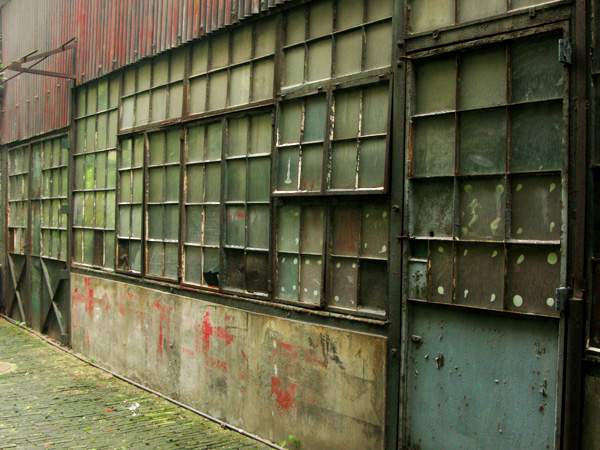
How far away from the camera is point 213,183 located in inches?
304

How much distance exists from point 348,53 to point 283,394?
12.2 feet

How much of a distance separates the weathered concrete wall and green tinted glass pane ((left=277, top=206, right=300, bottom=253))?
33.2 inches

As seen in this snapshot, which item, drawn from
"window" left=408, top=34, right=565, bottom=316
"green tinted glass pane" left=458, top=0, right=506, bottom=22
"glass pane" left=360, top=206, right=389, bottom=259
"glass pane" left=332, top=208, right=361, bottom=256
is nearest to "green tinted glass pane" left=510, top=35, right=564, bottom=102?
"window" left=408, top=34, right=565, bottom=316

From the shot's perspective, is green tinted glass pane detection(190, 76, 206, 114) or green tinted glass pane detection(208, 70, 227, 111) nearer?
green tinted glass pane detection(208, 70, 227, 111)

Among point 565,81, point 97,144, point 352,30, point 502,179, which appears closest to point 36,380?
point 97,144

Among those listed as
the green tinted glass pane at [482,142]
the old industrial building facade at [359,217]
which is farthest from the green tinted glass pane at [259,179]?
the green tinted glass pane at [482,142]

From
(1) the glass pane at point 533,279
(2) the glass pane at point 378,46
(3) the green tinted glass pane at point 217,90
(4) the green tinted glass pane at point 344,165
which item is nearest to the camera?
(1) the glass pane at point 533,279

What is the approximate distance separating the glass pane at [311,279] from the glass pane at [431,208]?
131cm

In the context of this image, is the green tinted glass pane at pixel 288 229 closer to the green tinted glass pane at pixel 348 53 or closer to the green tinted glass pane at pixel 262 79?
the green tinted glass pane at pixel 262 79

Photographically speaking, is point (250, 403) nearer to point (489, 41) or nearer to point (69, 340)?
point (489, 41)

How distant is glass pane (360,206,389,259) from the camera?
5.38 meters

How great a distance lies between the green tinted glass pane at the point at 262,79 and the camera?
267 inches

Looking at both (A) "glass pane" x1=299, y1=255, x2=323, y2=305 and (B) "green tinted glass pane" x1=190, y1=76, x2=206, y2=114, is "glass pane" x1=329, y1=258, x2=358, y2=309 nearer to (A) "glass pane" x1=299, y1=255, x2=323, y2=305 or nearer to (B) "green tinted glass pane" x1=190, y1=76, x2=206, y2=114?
(A) "glass pane" x1=299, y1=255, x2=323, y2=305

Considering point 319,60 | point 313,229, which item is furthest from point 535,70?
point 313,229
